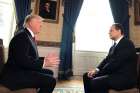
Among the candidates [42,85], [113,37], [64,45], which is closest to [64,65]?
[64,45]

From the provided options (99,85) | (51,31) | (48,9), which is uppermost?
(48,9)

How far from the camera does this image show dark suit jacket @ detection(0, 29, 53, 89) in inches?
103

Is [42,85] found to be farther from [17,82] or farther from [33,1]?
[33,1]

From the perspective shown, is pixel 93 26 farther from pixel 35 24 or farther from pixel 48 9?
pixel 35 24

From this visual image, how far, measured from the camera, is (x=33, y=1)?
6.55 meters

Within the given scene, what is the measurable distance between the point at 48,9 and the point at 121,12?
7.54 ft

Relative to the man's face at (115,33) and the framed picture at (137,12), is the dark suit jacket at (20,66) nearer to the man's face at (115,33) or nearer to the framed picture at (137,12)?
the man's face at (115,33)

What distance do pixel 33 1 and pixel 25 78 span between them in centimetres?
428

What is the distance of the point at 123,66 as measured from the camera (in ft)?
10.0

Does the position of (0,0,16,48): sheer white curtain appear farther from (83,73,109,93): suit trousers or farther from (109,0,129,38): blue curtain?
(83,73,109,93): suit trousers

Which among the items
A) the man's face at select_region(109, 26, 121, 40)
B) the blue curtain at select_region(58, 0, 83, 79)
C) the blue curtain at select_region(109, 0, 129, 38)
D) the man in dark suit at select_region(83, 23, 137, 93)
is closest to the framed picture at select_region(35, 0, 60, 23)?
the blue curtain at select_region(58, 0, 83, 79)

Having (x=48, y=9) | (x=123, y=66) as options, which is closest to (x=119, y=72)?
(x=123, y=66)

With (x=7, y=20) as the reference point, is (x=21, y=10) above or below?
above

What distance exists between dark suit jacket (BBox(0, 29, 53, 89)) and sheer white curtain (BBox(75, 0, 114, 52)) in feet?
14.3
